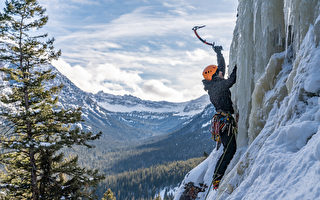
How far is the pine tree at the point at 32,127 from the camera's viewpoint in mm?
10609

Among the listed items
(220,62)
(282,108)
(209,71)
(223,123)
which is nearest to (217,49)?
(220,62)

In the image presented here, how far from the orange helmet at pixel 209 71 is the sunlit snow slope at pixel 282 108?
150 cm

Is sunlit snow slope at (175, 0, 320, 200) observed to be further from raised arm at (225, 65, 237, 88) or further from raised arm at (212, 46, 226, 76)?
raised arm at (212, 46, 226, 76)

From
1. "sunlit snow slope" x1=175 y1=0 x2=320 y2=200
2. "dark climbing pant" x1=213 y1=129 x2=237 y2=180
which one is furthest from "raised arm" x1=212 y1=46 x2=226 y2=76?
"dark climbing pant" x1=213 y1=129 x2=237 y2=180

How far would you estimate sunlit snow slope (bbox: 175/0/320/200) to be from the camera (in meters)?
3.37

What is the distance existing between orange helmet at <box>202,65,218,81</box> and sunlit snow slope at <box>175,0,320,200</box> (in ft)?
4.93

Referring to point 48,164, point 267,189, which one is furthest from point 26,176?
point 267,189

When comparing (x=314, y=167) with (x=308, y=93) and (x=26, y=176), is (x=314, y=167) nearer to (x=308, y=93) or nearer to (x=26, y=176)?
(x=308, y=93)

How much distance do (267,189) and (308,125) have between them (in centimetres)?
124

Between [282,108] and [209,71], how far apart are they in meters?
3.75

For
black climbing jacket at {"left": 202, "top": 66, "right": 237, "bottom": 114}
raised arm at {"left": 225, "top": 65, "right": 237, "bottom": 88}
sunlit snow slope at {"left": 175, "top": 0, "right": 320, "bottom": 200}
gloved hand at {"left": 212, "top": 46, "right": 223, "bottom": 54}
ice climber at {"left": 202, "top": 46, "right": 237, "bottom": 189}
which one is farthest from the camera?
gloved hand at {"left": 212, "top": 46, "right": 223, "bottom": 54}

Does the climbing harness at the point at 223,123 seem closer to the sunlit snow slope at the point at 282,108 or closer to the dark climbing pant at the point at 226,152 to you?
the dark climbing pant at the point at 226,152

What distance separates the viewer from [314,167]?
307 cm

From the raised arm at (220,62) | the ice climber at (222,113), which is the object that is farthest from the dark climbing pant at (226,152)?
the raised arm at (220,62)
